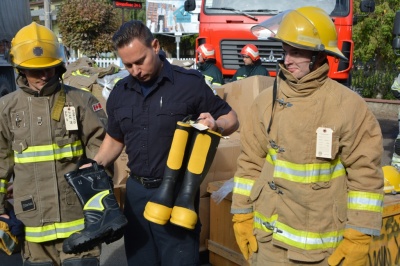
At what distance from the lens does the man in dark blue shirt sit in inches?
115

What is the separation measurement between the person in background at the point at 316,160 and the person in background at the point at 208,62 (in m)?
5.40

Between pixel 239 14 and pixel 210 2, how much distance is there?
586 millimetres

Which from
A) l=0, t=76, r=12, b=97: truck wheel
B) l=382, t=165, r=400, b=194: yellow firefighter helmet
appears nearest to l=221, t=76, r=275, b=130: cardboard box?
l=382, t=165, r=400, b=194: yellow firefighter helmet

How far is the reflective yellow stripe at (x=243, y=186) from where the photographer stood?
2.83m

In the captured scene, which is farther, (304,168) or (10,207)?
(10,207)

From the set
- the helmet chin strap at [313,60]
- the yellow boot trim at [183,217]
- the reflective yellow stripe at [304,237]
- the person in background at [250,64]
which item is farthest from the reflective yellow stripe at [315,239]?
the person in background at [250,64]

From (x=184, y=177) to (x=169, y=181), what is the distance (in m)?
0.09

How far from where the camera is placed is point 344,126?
2.46 meters

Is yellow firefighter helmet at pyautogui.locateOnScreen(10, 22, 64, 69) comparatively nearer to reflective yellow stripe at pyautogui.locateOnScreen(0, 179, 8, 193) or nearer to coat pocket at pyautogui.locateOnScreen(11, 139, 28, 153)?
coat pocket at pyautogui.locateOnScreen(11, 139, 28, 153)

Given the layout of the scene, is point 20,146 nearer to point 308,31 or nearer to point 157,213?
point 157,213

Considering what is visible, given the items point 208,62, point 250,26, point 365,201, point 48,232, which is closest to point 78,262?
point 48,232

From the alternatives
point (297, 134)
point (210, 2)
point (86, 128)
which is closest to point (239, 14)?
point (210, 2)

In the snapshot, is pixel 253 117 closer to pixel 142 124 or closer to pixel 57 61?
pixel 142 124

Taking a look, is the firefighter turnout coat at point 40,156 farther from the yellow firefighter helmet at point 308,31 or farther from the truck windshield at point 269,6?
the truck windshield at point 269,6
